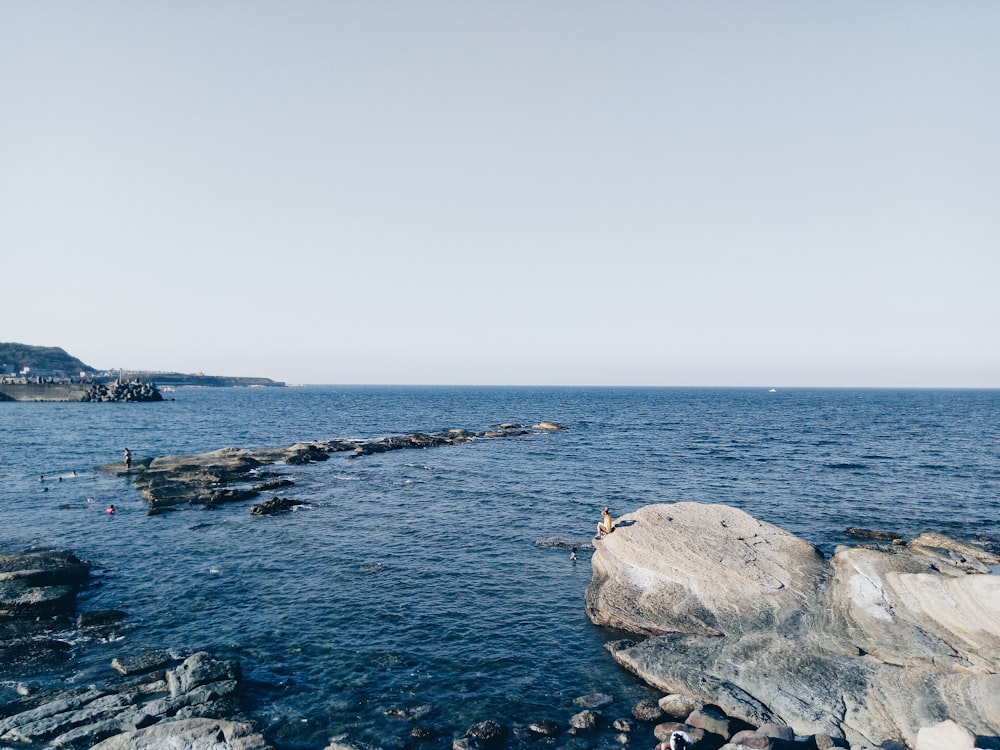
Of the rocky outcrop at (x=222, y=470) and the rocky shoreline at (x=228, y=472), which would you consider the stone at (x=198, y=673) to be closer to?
the rocky shoreline at (x=228, y=472)

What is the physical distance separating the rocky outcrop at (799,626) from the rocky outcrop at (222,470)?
37.4 metres

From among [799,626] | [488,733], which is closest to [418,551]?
[488,733]

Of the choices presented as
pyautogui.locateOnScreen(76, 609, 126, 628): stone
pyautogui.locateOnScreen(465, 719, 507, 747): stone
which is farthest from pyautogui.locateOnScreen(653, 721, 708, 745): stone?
pyautogui.locateOnScreen(76, 609, 126, 628): stone

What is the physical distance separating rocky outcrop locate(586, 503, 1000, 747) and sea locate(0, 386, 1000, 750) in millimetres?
2364

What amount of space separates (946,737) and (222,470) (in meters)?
61.2

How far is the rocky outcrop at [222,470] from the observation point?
49.1m

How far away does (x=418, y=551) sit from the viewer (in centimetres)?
3578

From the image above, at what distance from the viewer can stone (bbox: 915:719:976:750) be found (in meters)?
14.7

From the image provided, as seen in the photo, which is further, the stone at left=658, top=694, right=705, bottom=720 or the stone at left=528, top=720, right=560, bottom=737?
the stone at left=658, top=694, right=705, bottom=720

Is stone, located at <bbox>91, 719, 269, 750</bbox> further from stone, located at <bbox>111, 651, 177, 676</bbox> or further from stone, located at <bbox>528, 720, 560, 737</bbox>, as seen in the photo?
stone, located at <bbox>528, 720, 560, 737</bbox>

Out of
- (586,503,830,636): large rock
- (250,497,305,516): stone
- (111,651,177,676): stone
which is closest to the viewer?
(111,651,177,676): stone

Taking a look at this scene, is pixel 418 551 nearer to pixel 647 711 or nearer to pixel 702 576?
pixel 702 576

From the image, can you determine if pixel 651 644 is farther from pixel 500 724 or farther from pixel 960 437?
pixel 960 437

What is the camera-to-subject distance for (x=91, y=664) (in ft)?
71.0
